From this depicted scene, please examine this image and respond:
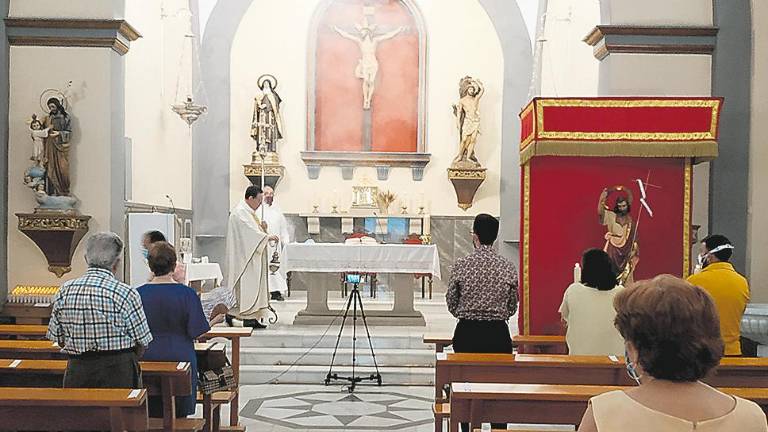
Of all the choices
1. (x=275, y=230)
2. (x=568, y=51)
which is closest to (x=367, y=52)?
(x=568, y=51)

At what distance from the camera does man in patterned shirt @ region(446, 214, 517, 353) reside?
525cm

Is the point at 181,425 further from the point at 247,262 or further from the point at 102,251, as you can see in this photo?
the point at 247,262

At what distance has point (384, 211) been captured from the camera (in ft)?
43.6

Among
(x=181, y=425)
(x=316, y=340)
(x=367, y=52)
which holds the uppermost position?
(x=367, y=52)

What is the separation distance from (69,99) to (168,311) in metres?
3.69

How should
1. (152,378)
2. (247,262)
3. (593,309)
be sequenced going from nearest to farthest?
(152,378) → (593,309) → (247,262)

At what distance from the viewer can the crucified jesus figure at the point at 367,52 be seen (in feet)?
43.9

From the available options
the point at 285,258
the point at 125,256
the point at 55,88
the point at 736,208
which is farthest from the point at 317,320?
the point at 736,208

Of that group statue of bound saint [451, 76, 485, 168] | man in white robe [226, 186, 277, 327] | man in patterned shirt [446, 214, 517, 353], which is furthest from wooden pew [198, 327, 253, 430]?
statue of bound saint [451, 76, 485, 168]

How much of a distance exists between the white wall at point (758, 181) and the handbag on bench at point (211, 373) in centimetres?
413

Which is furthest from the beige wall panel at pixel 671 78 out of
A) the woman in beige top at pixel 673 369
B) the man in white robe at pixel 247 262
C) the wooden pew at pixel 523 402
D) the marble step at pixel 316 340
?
the woman in beige top at pixel 673 369

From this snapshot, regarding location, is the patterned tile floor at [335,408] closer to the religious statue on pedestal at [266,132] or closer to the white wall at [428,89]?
the religious statue on pedestal at [266,132]

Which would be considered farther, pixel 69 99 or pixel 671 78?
pixel 69 99

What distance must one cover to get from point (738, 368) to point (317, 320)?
5540 mm
